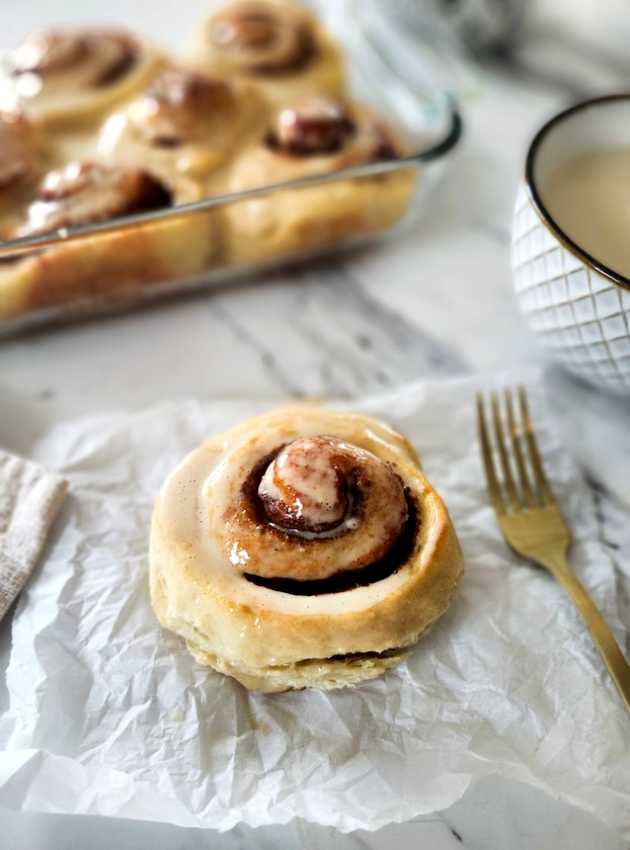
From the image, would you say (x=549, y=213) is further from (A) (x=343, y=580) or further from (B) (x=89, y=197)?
(B) (x=89, y=197)

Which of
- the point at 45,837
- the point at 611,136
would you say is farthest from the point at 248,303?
the point at 45,837

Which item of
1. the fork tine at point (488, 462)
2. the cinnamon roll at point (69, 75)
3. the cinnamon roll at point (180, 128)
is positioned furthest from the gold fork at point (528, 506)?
the cinnamon roll at point (69, 75)

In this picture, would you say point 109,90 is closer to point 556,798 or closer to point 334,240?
point 334,240

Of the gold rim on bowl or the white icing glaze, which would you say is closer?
the white icing glaze

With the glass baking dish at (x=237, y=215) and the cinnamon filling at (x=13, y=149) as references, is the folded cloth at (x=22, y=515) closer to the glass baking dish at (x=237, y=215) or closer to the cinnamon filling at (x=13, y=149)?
the glass baking dish at (x=237, y=215)

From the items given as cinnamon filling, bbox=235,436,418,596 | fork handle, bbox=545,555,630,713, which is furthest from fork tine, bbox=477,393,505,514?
cinnamon filling, bbox=235,436,418,596

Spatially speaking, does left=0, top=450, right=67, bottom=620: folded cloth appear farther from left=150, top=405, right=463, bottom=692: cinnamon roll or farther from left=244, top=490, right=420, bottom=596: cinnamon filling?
left=244, top=490, right=420, bottom=596: cinnamon filling

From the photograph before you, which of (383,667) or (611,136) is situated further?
(611,136)
